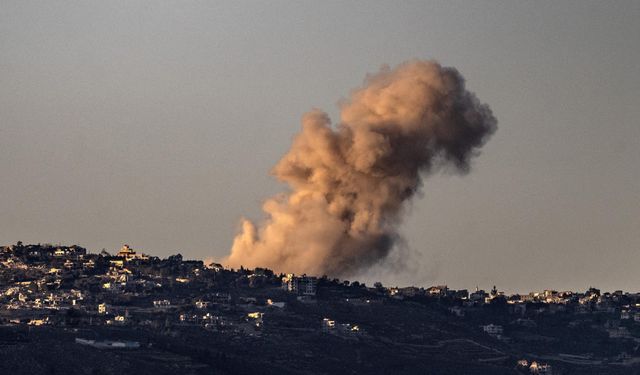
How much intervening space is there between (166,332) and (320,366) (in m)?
11.0

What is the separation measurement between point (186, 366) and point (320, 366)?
45.5 ft

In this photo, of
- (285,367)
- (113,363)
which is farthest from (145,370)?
(285,367)

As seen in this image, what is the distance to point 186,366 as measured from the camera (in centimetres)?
18812

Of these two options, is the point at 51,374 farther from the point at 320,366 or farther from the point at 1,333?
the point at 320,366

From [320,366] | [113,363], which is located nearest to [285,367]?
[320,366]

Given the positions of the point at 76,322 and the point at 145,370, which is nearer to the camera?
the point at 145,370

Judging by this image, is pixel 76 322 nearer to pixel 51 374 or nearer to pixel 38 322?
pixel 38 322

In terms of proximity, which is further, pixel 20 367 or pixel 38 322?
pixel 38 322

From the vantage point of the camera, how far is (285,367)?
645 ft

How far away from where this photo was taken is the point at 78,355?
185375 millimetres

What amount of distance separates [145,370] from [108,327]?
13.7 meters

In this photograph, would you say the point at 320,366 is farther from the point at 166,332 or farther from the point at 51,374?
the point at 51,374

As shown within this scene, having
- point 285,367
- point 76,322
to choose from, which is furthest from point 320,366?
point 76,322

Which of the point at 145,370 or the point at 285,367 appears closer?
the point at 145,370
